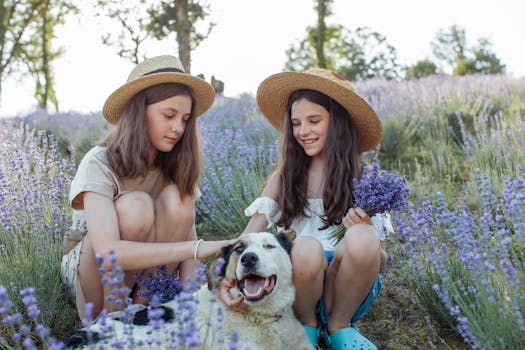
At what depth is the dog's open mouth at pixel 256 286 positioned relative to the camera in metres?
2.13

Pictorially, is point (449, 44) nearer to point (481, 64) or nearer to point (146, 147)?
point (481, 64)

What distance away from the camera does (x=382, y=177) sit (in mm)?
2277

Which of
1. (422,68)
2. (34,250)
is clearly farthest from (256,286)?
(422,68)

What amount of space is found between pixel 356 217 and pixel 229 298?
2.32 feet

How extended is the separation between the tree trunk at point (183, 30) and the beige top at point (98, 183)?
6740 mm

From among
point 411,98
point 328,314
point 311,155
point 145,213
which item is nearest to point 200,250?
point 145,213

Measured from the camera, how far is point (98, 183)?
8.29ft

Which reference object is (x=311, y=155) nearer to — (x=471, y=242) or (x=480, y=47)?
(x=471, y=242)

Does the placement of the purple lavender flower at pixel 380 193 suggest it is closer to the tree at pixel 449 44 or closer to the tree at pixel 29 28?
the tree at pixel 29 28

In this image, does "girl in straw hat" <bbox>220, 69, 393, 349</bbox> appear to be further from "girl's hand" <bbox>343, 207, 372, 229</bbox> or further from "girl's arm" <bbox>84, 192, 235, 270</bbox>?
"girl's arm" <bbox>84, 192, 235, 270</bbox>

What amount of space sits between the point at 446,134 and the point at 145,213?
4.85 metres

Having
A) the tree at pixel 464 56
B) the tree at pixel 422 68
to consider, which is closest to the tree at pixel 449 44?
the tree at pixel 464 56

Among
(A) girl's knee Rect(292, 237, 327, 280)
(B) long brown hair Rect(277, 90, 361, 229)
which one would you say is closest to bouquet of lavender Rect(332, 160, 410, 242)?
(A) girl's knee Rect(292, 237, 327, 280)

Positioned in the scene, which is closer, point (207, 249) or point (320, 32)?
point (207, 249)
